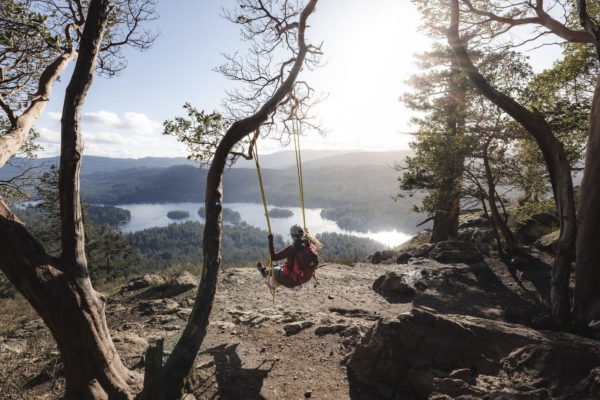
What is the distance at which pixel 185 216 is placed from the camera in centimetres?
17262

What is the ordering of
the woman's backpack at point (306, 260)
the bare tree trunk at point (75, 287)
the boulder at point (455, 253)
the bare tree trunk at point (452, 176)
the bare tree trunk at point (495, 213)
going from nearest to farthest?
1. the bare tree trunk at point (75, 287)
2. the woman's backpack at point (306, 260)
3. the bare tree trunk at point (495, 213)
4. the bare tree trunk at point (452, 176)
5. the boulder at point (455, 253)

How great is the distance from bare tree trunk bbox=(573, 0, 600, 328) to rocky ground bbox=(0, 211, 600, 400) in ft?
2.67

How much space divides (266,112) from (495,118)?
25.8 feet

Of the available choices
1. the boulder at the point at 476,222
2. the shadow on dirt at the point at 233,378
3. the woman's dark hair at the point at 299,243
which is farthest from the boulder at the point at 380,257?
the shadow on dirt at the point at 233,378

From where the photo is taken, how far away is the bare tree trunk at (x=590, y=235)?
16.5ft

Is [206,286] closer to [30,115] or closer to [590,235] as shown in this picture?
[30,115]

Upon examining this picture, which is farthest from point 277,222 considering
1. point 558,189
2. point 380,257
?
point 558,189

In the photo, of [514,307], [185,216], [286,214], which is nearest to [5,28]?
[514,307]

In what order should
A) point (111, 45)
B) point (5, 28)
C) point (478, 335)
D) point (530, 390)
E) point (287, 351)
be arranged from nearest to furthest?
point (530, 390), point (478, 335), point (5, 28), point (287, 351), point (111, 45)

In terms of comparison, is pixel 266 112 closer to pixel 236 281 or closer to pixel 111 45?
pixel 111 45

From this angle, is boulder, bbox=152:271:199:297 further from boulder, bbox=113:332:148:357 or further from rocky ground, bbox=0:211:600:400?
boulder, bbox=113:332:148:357

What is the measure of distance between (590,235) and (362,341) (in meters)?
4.38

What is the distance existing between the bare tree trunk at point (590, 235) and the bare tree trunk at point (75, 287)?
7.24 metres

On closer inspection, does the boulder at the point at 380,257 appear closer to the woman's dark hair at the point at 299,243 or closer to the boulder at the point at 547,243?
the boulder at the point at 547,243
